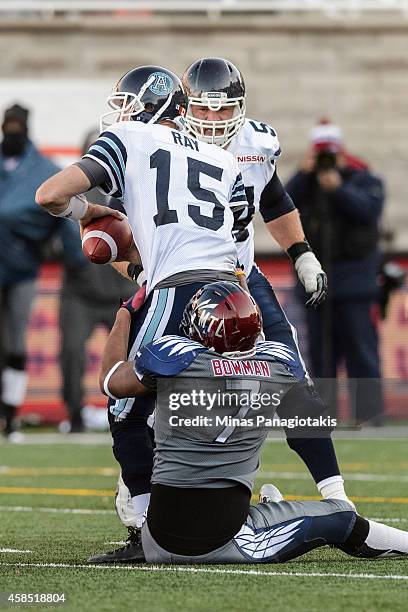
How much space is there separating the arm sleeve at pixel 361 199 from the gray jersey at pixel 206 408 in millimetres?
6708

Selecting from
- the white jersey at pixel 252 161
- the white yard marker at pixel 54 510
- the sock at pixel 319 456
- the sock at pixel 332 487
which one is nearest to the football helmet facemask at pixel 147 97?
the white jersey at pixel 252 161

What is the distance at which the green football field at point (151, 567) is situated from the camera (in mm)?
4211

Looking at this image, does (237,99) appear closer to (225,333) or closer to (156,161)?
(156,161)

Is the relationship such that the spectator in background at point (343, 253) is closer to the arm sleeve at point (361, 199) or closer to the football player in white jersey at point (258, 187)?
the arm sleeve at point (361, 199)

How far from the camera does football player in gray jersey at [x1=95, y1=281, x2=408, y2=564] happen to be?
16.1 feet

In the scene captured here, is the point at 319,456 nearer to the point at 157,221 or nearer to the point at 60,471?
the point at 157,221

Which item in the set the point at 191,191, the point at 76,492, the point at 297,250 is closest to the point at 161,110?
the point at 191,191

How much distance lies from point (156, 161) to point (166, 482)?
1077 millimetres

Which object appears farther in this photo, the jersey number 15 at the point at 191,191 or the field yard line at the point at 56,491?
the field yard line at the point at 56,491

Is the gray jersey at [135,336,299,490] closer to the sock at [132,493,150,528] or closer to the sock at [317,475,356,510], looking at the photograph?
the sock at [132,493,150,528]

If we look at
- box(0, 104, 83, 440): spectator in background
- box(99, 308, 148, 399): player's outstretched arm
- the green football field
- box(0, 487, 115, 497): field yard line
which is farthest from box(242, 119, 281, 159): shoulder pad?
box(0, 104, 83, 440): spectator in background

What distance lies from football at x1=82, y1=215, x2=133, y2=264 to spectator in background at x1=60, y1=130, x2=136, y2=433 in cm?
622

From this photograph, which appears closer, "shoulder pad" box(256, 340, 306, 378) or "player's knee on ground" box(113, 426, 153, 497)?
"shoulder pad" box(256, 340, 306, 378)

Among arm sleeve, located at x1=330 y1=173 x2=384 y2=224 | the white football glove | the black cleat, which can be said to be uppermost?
arm sleeve, located at x1=330 y1=173 x2=384 y2=224
